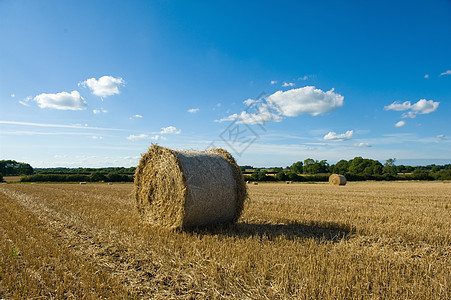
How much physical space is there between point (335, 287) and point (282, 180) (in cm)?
4134

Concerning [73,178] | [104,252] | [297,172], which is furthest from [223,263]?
[297,172]

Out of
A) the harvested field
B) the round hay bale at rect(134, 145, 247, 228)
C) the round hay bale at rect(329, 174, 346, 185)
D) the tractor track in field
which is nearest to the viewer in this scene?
the harvested field

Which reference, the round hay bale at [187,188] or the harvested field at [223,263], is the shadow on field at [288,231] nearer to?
the harvested field at [223,263]

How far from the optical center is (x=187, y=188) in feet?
19.0

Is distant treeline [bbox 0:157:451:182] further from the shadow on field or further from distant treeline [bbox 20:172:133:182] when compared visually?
the shadow on field

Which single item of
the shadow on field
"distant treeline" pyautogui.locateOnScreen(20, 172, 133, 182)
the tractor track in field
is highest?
"distant treeline" pyautogui.locateOnScreen(20, 172, 133, 182)

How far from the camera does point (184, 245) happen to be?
4688 millimetres

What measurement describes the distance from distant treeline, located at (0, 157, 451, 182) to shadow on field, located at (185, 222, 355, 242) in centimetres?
2275

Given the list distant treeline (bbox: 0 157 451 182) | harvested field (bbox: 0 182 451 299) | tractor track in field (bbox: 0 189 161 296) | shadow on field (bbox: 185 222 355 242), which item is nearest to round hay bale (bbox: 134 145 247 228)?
shadow on field (bbox: 185 222 355 242)

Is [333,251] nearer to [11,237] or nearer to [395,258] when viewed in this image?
[395,258]

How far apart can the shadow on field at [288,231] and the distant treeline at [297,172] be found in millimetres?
22748

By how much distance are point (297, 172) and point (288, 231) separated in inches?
2451

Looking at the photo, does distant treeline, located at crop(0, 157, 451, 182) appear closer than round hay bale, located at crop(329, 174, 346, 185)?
No

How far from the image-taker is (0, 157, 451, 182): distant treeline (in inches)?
1639
